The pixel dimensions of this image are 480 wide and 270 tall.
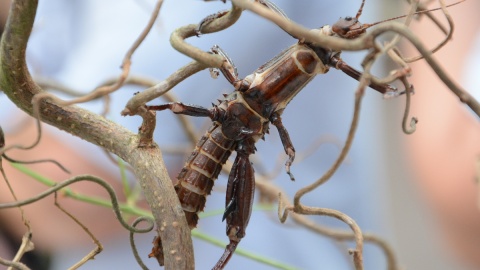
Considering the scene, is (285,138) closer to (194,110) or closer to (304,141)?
(194,110)

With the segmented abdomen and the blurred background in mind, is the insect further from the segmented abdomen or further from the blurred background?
the blurred background

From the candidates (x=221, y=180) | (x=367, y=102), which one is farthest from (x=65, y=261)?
(x=367, y=102)

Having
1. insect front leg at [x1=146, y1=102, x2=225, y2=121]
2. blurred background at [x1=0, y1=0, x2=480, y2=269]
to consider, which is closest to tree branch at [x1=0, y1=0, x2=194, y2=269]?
insect front leg at [x1=146, y1=102, x2=225, y2=121]

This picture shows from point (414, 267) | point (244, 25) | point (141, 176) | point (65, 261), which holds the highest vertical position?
point (244, 25)

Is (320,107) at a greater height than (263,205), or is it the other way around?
(320,107)

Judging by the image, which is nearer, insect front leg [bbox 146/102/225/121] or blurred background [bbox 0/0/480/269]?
insect front leg [bbox 146/102/225/121]

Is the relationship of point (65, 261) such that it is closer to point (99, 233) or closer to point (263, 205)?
point (99, 233)

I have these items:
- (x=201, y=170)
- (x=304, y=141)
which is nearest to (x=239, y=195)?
(x=201, y=170)

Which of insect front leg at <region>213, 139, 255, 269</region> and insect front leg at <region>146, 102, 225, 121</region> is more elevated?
insect front leg at <region>146, 102, 225, 121</region>
